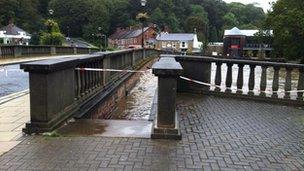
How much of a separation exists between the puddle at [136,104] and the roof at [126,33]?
12109cm

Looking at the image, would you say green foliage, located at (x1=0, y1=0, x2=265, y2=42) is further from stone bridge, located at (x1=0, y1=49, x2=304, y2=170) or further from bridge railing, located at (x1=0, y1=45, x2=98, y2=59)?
stone bridge, located at (x1=0, y1=49, x2=304, y2=170)

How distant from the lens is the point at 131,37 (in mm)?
139625

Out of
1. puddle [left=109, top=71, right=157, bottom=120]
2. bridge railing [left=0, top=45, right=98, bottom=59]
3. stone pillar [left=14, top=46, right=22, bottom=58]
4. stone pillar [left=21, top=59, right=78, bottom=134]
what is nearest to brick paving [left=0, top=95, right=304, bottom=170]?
stone pillar [left=21, top=59, right=78, bottom=134]

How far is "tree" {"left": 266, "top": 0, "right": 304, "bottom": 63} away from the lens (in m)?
55.4

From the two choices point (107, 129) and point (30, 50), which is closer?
point (107, 129)

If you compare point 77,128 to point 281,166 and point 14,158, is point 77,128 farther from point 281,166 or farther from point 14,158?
point 281,166

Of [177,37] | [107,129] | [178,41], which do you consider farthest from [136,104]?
[177,37]

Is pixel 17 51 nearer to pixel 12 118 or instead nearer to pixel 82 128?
pixel 12 118

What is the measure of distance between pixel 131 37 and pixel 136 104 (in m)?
128

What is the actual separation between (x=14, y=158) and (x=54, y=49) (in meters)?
36.6

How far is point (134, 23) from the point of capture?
533 ft

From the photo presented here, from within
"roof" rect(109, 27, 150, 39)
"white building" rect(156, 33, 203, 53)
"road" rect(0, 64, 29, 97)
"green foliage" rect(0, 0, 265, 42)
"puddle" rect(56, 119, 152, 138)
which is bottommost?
"puddle" rect(56, 119, 152, 138)

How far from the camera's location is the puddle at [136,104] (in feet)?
36.3

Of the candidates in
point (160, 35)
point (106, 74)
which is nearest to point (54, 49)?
point (106, 74)
